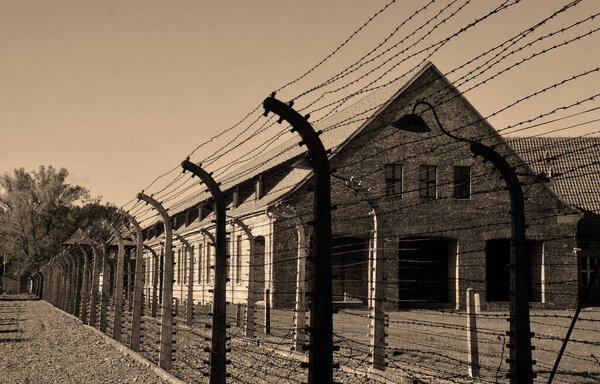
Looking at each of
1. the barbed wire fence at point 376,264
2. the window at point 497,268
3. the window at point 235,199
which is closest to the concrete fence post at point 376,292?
the barbed wire fence at point 376,264

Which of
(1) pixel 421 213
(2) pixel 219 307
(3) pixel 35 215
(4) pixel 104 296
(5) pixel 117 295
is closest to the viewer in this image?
(2) pixel 219 307

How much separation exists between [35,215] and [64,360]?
55902mm

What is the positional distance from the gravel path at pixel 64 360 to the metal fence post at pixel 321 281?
16.1 feet

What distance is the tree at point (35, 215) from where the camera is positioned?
63.3 m

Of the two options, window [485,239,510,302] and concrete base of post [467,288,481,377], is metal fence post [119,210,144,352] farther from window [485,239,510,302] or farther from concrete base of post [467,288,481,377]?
window [485,239,510,302]

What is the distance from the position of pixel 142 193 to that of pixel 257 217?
15370 mm

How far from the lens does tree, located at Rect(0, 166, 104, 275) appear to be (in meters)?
63.3

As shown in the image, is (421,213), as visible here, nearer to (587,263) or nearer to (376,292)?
(587,263)

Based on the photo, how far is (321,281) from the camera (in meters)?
5.16

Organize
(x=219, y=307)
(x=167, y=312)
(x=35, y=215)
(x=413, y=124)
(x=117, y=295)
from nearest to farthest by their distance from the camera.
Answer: (x=413, y=124), (x=219, y=307), (x=167, y=312), (x=117, y=295), (x=35, y=215)

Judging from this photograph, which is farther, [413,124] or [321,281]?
[413,124]

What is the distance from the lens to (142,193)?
1098 centimetres

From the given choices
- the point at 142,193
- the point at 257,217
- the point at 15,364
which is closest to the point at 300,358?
Result: the point at 142,193

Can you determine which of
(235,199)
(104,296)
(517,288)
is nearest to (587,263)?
(235,199)
